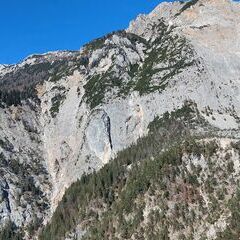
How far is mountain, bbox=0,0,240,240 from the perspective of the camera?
121312 mm

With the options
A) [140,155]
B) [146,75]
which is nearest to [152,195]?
[140,155]

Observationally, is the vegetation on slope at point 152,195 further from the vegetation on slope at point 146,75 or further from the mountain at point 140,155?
the vegetation on slope at point 146,75

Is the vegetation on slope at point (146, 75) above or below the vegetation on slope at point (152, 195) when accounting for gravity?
above

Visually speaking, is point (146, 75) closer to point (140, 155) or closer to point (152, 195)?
point (140, 155)

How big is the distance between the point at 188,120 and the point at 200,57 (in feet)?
110

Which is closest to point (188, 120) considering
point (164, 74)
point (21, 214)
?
point (164, 74)

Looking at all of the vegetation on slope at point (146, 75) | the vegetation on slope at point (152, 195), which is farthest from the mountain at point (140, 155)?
the vegetation on slope at point (146, 75)

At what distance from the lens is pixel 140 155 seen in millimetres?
146500

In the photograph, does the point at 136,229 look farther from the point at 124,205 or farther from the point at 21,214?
the point at 21,214

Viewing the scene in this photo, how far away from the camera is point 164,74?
183875 millimetres

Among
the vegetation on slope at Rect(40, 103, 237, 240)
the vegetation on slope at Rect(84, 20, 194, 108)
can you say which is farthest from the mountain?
the vegetation on slope at Rect(84, 20, 194, 108)

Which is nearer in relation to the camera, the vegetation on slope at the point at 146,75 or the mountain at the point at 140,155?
the mountain at the point at 140,155

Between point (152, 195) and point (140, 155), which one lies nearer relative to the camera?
point (152, 195)

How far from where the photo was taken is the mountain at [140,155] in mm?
121312
